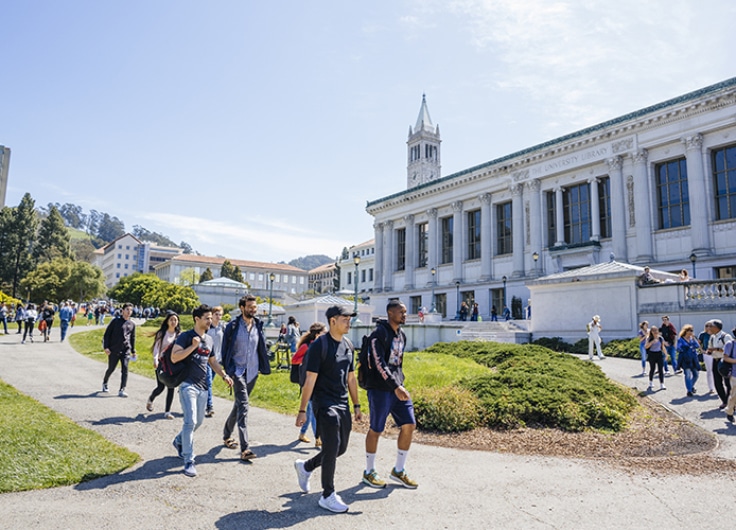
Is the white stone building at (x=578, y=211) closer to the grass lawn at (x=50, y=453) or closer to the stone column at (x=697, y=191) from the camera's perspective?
the stone column at (x=697, y=191)

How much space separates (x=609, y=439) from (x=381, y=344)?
15.9 feet

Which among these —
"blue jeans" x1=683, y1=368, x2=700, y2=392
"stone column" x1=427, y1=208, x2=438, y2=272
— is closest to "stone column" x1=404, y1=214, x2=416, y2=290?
"stone column" x1=427, y1=208, x2=438, y2=272

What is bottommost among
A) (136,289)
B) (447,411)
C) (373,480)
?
(373,480)

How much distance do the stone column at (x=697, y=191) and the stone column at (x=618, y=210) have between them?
4.16 metres

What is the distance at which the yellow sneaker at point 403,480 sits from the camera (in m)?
5.68

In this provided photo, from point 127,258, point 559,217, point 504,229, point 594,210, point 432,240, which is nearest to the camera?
point 594,210

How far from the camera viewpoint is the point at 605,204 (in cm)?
3769

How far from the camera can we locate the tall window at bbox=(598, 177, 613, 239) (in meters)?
37.2

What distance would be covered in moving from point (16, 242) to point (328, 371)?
78788 mm

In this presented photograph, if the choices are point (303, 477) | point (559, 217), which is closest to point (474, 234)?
point (559, 217)

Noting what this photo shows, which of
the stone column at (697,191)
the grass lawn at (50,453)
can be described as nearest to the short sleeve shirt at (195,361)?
the grass lawn at (50,453)

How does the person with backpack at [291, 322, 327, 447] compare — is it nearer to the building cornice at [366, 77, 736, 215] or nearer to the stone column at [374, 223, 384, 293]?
the building cornice at [366, 77, 736, 215]

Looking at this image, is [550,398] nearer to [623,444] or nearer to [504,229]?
[623,444]

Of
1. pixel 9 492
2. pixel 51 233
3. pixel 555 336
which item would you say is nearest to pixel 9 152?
pixel 51 233
